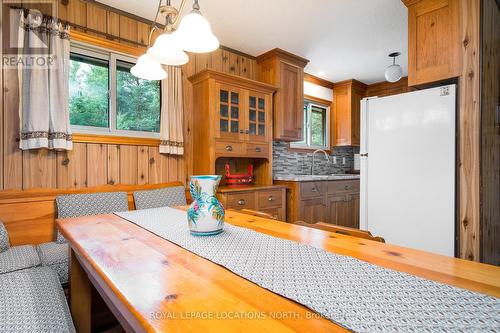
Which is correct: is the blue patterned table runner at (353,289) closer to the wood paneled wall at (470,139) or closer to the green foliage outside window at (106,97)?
the wood paneled wall at (470,139)

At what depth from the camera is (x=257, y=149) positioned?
3.03 metres

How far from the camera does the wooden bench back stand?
185cm

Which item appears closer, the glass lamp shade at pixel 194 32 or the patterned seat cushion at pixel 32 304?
the patterned seat cushion at pixel 32 304

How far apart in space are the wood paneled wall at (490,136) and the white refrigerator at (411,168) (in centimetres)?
23

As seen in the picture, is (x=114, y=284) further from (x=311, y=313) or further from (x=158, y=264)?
(x=311, y=313)

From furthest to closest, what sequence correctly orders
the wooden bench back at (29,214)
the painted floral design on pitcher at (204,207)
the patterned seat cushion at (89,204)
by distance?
the patterned seat cushion at (89,204)
the wooden bench back at (29,214)
the painted floral design on pitcher at (204,207)

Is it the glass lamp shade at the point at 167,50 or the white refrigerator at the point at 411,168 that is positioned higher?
the glass lamp shade at the point at 167,50

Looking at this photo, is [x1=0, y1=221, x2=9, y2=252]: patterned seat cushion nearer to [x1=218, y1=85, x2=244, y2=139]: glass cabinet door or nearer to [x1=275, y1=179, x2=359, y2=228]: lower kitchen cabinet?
[x1=218, y1=85, x2=244, y2=139]: glass cabinet door

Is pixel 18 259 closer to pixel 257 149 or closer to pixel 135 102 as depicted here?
pixel 135 102

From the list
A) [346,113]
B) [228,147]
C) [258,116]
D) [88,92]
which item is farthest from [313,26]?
[88,92]

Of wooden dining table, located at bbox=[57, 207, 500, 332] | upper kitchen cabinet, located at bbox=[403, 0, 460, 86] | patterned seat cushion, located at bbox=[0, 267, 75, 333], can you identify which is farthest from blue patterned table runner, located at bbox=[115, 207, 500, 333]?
upper kitchen cabinet, located at bbox=[403, 0, 460, 86]

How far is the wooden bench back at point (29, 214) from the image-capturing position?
6.08ft

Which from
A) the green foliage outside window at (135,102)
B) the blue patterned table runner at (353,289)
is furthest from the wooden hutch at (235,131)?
the blue patterned table runner at (353,289)

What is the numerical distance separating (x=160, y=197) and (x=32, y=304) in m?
1.43
